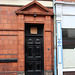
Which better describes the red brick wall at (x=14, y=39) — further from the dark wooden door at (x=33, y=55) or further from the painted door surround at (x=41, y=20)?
the dark wooden door at (x=33, y=55)

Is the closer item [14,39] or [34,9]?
[14,39]

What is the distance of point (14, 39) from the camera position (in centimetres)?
540

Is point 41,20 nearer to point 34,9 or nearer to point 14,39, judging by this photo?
point 34,9

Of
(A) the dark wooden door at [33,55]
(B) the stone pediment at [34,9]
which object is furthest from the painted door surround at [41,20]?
(A) the dark wooden door at [33,55]

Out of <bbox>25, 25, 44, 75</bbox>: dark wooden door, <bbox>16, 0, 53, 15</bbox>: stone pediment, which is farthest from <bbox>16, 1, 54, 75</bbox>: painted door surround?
<bbox>25, 25, 44, 75</bbox>: dark wooden door

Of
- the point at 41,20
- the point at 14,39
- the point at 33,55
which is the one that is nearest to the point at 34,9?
the point at 41,20

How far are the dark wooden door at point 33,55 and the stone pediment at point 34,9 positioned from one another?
3.93ft

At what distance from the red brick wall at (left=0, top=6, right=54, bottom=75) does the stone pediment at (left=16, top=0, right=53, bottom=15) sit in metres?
0.26

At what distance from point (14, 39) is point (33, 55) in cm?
136

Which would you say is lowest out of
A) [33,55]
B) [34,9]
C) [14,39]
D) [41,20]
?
[33,55]

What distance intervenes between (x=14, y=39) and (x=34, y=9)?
1943 millimetres

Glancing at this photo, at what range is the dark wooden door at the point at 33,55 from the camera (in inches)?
222

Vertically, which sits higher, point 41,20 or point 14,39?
point 41,20

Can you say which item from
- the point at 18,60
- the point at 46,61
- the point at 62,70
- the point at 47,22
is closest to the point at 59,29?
the point at 47,22
